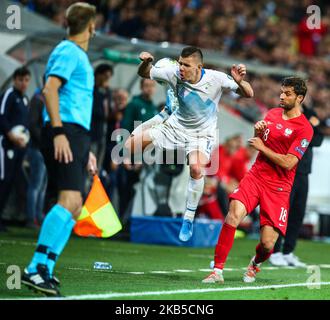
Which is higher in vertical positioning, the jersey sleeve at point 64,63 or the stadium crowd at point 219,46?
the jersey sleeve at point 64,63

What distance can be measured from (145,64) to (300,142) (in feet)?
5.80

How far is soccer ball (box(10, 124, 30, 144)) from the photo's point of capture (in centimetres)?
1359

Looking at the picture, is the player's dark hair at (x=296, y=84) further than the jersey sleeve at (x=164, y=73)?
No

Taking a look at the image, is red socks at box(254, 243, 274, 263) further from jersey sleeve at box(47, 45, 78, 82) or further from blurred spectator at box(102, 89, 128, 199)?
blurred spectator at box(102, 89, 128, 199)

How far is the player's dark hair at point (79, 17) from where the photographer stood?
23.2 feet

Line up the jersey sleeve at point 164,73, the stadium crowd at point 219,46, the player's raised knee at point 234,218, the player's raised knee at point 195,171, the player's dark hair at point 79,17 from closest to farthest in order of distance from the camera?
the player's dark hair at point 79,17, the player's raised knee at point 234,218, the jersey sleeve at point 164,73, the player's raised knee at point 195,171, the stadium crowd at point 219,46

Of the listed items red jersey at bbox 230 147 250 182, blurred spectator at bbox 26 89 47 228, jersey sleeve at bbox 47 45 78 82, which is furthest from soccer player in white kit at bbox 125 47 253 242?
red jersey at bbox 230 147 250 182

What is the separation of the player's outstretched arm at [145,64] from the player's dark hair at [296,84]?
137 cm

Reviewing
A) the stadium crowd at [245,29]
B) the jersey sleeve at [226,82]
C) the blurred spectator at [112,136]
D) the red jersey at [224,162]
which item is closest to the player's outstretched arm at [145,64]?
the jersey sleeve at [226,82]

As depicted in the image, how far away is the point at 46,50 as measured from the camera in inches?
603

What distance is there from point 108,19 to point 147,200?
5.17m

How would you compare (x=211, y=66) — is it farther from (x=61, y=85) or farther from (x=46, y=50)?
(x=61, y=85)

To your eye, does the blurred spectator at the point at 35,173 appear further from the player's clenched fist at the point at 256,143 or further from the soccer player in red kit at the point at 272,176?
the player's clenched fist at the point at 256,143

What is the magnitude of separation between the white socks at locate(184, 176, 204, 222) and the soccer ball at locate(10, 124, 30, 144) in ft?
14.1
